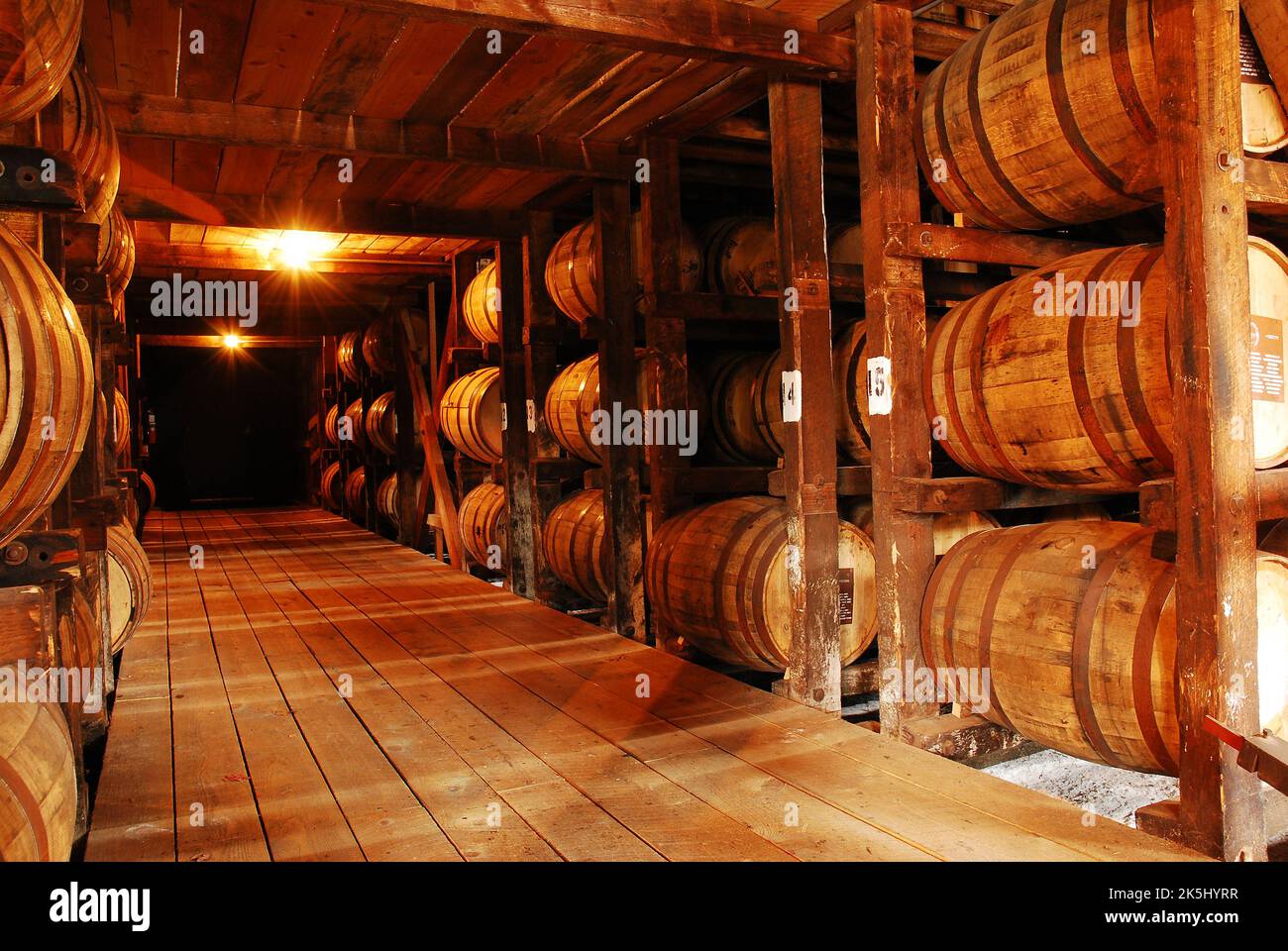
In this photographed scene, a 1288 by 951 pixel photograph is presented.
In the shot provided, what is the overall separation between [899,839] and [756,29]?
3.23 m

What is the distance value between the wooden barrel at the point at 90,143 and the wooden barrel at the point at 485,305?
408 centimetres

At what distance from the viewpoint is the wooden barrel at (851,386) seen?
4.72 meters

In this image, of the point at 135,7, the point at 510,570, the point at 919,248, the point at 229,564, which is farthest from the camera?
the point at 229,564

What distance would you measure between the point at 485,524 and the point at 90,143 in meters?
5.42

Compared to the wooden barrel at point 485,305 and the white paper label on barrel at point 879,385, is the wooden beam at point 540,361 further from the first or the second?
the white paper label on barrel at point 879,385

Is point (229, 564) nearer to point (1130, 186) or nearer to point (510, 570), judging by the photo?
point (510, 570)

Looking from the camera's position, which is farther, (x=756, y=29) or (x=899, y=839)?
(x=756, y=29)

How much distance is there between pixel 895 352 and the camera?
3830 millimetres

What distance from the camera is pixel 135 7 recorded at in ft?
13.3

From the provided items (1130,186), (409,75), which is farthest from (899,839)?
(409,75)

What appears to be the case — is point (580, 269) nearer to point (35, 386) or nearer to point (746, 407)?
point (746, 407)

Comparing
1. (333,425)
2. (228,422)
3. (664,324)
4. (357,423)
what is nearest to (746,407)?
(664,324)

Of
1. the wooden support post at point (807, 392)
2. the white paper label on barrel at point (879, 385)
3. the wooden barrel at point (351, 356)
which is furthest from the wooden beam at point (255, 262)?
the white paper label on barrel at point (879, 385)

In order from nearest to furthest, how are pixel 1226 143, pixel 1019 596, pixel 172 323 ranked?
pixel 1226 143 < pixel 1019 596 < pixel 172 323
